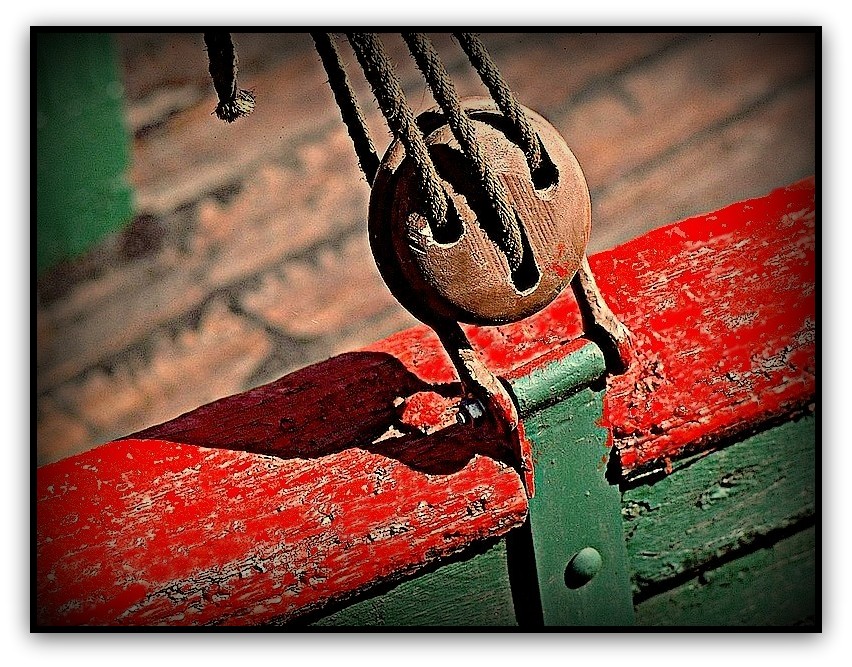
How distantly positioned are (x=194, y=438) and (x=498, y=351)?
0.37m

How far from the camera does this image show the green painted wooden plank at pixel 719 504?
114 centimetres

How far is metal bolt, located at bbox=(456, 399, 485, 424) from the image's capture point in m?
0.98

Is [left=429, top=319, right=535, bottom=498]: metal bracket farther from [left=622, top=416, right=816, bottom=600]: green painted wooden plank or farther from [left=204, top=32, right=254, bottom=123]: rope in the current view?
[left=204, top=32, right=254, bottom=123]: rope

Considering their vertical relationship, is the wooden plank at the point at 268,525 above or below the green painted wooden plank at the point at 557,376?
below

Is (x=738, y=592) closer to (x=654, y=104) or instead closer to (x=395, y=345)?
(x=395, y=345)

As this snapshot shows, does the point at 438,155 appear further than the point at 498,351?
No

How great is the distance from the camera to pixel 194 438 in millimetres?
1094

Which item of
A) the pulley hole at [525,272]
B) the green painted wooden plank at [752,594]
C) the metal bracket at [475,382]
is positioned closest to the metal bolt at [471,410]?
the metal bracket at [475,382]

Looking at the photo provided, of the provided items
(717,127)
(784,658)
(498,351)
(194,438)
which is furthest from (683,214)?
(194,438)

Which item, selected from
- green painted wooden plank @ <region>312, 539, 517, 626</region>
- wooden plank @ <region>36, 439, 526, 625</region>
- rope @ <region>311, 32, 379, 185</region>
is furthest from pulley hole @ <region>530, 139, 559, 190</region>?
green painted wooden plank @ <region>312, 539, 517, 626</region>

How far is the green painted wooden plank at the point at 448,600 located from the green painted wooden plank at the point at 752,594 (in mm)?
192

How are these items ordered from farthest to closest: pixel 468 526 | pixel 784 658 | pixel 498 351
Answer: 1. pixel 784 658
2. pixel 498 351
3. pixel 468 526

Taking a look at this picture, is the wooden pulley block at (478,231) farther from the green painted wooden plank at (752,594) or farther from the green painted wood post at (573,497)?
the green painted wooden plank at (752,594)

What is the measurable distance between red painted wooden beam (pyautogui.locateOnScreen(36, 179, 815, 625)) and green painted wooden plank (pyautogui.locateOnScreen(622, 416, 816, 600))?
0.17 feet
